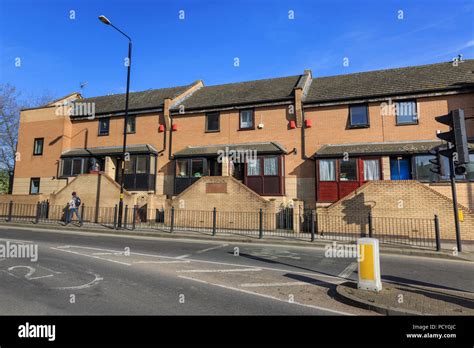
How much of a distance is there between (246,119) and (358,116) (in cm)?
758

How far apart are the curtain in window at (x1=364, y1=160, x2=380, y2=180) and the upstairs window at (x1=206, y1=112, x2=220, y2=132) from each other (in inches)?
420

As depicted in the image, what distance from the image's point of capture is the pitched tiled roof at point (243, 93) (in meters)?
21.3

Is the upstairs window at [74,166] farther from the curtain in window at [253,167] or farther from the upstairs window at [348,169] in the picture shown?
the upstairs window at [348,169]

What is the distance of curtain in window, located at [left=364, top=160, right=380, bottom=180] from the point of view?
55.8ft

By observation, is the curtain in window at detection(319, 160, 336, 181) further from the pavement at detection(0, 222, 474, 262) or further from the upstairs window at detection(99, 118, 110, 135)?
the upstairs window at detection(99, 118, 110, 135)

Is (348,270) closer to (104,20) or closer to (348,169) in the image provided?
(348,169)

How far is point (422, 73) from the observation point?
19516 millimetres

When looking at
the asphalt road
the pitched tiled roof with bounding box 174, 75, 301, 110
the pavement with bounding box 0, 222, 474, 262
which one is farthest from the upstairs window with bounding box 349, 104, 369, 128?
the asphalt road

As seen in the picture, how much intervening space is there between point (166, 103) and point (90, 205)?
934cm

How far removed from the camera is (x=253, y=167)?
19.7 m

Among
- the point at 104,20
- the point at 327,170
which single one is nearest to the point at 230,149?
the point at 327,170
